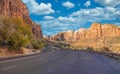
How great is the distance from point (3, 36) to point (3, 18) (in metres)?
4.03

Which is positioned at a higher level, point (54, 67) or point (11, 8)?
point (11, 8)

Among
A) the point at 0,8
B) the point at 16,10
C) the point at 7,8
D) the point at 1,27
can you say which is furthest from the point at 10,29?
the point at 16,10

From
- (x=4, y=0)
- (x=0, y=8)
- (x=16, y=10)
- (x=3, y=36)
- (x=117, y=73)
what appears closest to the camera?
(x=117, y=73)

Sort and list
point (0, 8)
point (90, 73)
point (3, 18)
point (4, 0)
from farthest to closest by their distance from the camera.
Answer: point (4, 0)
point (0, 8)
point (3, 18)
point (90, 73)

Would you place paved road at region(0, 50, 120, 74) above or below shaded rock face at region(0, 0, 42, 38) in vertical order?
below

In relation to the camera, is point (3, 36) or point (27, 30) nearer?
point (3, 36)

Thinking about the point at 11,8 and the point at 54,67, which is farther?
the point at 11,8

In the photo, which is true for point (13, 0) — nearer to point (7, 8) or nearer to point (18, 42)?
point (7, 8)

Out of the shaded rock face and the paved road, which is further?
the shaded rock face

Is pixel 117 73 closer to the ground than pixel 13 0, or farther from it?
closer to the ground

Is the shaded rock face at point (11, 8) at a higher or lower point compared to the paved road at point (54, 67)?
higher

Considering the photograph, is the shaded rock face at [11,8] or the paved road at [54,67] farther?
the shaded rock face at [11,8]

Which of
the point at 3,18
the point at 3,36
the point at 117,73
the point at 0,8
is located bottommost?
the point at 117,73

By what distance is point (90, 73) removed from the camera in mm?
14695
